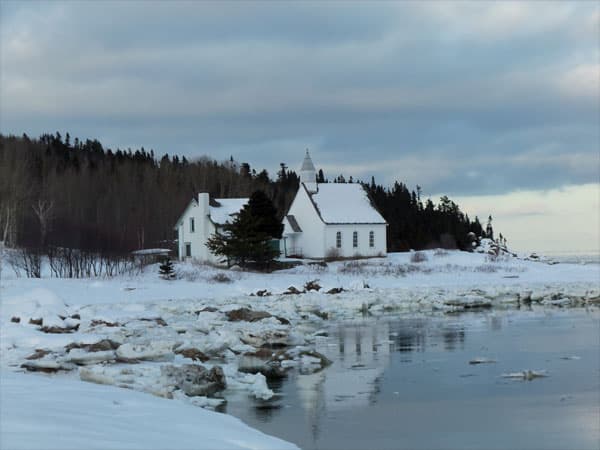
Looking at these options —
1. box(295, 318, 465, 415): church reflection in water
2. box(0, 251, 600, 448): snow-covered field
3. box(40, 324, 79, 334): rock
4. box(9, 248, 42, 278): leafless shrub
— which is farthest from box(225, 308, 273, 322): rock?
box(9, 248, 42, 278): leafless shrub

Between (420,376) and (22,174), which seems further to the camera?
(22,174)

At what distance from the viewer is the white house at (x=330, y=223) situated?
187 ft

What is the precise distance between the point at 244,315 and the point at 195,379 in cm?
1152

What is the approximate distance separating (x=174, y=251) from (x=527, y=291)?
39.0 meters

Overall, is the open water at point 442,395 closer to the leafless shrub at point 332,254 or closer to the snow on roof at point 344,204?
the leafless shrub at point 332,254

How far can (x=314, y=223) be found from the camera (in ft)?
188

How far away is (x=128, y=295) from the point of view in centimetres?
3381

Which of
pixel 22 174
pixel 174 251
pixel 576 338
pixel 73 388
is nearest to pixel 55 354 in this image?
pixel 73 388

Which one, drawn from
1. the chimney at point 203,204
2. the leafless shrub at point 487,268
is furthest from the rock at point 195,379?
the chimney at point 203,204

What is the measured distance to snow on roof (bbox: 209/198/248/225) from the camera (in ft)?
185

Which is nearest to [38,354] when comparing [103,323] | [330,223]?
[103,323]

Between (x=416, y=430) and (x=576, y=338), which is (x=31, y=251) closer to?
(x=576, y=338)

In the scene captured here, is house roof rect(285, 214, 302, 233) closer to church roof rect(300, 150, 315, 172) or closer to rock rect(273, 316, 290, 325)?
church roof rect(300, 150, 315, 172)

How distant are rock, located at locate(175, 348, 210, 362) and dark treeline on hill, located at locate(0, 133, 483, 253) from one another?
3219cm
